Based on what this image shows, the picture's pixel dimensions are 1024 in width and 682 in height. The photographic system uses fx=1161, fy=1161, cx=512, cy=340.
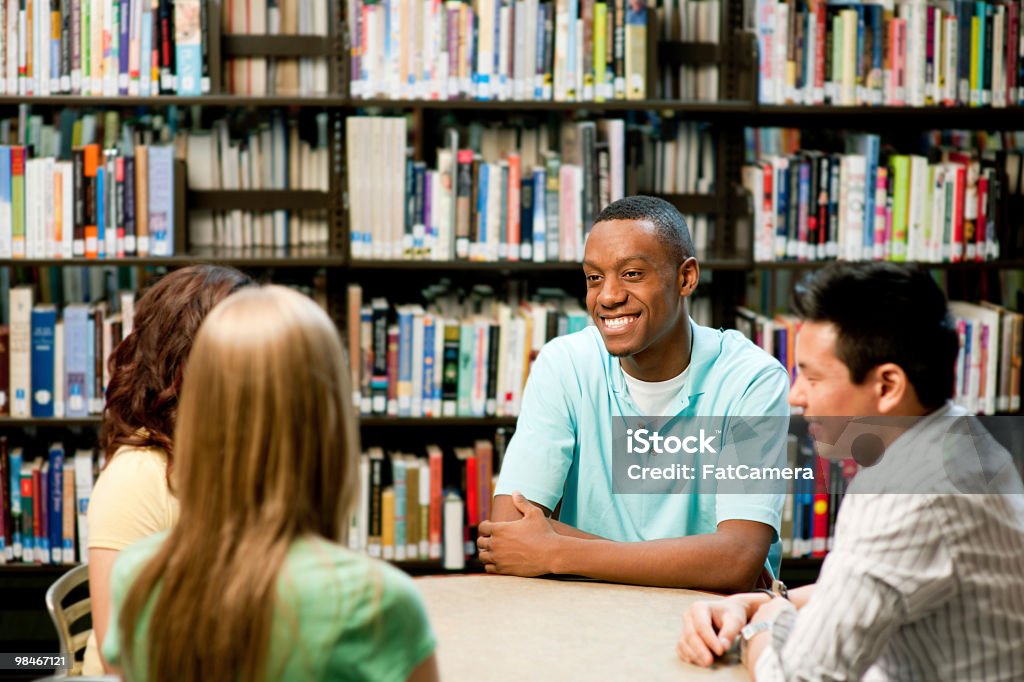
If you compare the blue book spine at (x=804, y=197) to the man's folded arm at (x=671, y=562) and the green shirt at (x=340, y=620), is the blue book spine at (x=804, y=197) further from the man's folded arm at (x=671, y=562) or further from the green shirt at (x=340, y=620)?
the green shirt at (x=340, y=620)

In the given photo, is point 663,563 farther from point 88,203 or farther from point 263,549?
point 88,203

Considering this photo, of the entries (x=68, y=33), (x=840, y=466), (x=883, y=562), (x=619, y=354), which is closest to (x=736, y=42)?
(x=840, y=466)

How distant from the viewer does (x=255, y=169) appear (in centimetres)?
344

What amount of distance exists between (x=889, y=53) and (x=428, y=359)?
164 centimetres

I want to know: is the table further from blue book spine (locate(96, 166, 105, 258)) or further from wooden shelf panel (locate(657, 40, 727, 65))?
wooden shelf panel (locate(657, 40, 727, 65))

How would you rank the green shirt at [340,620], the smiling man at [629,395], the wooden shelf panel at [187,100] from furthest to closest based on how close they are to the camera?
the wooden shelf panel at [187,100]
the smiling man at [629,395]
the green shirt at [340,620]

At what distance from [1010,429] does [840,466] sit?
554mm

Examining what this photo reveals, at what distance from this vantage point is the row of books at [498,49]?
10.8ft

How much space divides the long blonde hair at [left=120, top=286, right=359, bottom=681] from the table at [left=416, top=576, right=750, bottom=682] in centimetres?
49

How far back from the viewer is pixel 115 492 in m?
1.73

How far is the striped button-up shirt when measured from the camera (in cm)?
128

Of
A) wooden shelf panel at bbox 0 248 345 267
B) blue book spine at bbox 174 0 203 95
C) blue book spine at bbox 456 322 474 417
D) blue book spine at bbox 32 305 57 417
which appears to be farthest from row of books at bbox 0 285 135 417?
blue book spine at bbox 456 322 474 417

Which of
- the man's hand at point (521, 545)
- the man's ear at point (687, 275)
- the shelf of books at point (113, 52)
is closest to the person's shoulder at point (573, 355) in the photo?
the man's ear at point (687, 275)

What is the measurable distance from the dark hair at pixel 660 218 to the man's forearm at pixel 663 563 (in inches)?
24.6
